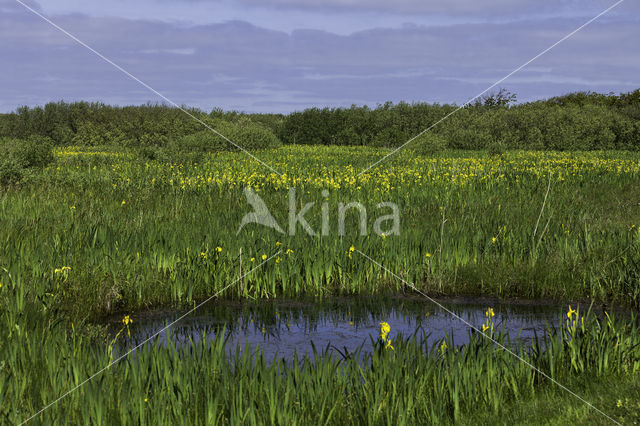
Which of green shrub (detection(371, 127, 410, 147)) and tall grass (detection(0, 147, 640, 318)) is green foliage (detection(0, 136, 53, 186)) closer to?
tall grass (detection(0, 147, 640, 318))

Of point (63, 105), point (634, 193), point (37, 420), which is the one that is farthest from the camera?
point (63, 105)

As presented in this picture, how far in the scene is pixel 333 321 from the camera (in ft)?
23.3

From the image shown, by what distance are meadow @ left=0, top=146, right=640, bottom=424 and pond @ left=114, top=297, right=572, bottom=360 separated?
0.31m

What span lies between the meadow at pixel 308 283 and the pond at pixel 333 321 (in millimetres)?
305

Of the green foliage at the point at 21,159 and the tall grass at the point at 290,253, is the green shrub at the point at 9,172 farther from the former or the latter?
the tall grass at the point at 290,253

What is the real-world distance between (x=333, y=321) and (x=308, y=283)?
1.12 metres

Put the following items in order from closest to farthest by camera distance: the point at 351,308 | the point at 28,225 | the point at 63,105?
1. the point at 351,308
2. the point at 28,225
3. the point at 63,105

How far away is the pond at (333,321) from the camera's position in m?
6.40

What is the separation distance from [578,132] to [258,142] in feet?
80.2

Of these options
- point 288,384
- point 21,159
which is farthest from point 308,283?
point 21,159

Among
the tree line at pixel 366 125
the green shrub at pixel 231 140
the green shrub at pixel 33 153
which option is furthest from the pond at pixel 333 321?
the tree line at pixel 366 125

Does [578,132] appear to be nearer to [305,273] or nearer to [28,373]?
[305,273]

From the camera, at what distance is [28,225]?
930 centimetres

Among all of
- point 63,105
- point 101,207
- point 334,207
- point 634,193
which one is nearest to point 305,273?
point 334,207
